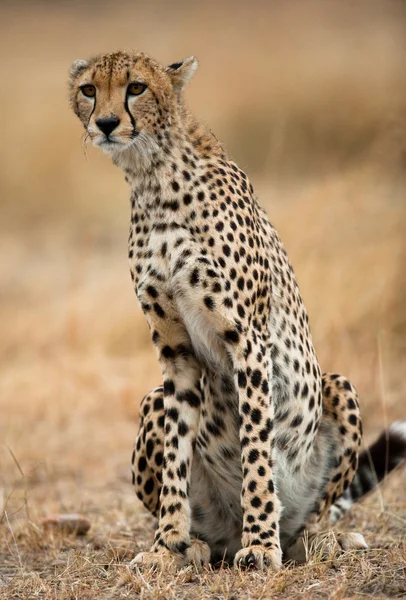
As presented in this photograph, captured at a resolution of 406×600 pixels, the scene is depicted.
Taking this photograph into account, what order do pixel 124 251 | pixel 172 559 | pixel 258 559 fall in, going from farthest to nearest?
pixel 124 251
pixel 172 559
pixel 258 559

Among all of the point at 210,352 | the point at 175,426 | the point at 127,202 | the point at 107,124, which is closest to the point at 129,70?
the point at 107,124

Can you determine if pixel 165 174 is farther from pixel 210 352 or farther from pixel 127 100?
pixel 210 352

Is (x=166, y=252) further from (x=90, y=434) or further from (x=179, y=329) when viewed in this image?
(x=90, y=434)

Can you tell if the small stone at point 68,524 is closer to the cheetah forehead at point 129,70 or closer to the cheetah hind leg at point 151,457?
the cheetah hind leg at point 151,457

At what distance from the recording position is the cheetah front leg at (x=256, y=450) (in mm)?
2947

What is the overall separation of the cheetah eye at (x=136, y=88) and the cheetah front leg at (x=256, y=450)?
0.73m

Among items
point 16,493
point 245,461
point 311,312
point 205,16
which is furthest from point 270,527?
point 205,16

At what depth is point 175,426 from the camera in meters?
3.11

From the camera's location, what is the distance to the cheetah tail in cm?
356

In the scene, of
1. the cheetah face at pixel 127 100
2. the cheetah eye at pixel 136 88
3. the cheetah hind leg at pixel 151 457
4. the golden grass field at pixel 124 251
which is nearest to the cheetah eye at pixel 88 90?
the cheetah face at pixel 127 100

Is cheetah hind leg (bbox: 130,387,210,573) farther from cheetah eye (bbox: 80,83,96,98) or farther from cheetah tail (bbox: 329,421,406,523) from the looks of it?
cheetah eye (bbox: 80,83,96,98)

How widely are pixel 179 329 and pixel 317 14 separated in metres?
11.6

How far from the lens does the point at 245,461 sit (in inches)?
118

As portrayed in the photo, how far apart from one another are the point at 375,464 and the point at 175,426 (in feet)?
2.76
